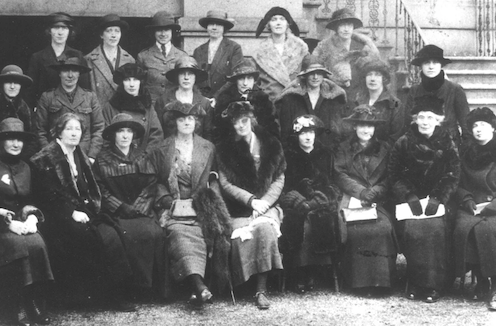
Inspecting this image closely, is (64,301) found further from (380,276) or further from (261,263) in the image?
(380,276)

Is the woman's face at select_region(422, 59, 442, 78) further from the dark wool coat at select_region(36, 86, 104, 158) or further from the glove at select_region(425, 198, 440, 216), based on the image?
the dark wool coat at select_region(36, 86, 104, 158)

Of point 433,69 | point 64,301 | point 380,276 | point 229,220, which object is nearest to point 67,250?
point 64,301

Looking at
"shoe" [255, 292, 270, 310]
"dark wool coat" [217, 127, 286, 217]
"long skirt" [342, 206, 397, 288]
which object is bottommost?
"shoe" [255, 292, 270, 310]

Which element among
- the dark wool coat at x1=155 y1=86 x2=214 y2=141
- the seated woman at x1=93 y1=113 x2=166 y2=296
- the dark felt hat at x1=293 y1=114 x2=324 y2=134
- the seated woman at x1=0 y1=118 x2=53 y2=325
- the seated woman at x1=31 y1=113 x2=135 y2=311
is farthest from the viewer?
the dark wool coat at x1=155 y1=86 x2=214 y2=141

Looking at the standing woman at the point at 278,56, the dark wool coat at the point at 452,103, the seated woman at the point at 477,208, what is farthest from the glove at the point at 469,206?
the standing woman at the point at 278,56

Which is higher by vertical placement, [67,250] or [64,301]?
[67,250]

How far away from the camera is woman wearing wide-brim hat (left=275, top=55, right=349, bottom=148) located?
7.48 m

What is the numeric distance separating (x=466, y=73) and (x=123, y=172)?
5.25m

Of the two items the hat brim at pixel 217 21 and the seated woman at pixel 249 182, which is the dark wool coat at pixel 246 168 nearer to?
the seated woman at pixel 249 182

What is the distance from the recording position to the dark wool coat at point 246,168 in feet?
22.3

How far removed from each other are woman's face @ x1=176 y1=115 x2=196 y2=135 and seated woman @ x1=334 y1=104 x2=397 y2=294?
1428 mm

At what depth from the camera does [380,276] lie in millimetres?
6598

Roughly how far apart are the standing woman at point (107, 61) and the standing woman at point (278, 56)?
56.4 inches

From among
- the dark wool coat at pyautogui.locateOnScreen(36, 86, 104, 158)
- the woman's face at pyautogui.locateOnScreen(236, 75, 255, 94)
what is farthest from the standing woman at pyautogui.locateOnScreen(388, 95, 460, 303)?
the dark wool coat at pyautogui.locateOnScreen(36, 86, 104, 158)
